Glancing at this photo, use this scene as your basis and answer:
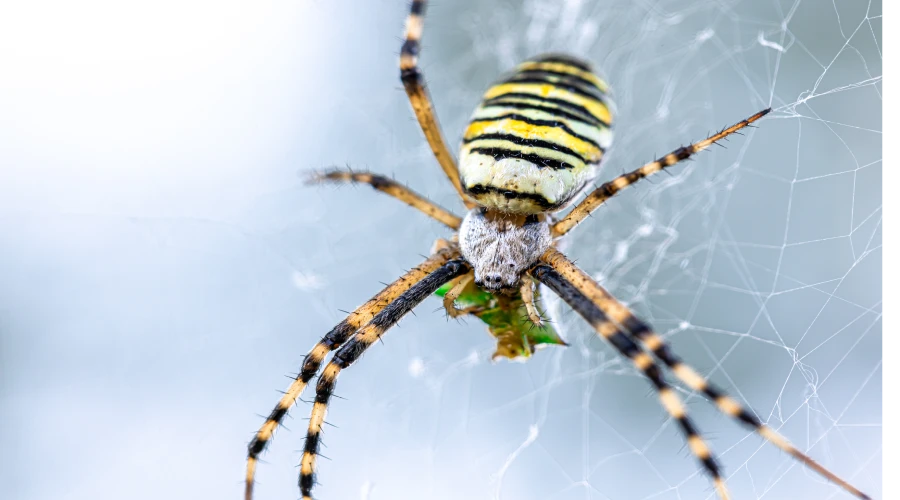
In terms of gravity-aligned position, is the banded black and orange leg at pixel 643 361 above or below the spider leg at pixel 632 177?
below

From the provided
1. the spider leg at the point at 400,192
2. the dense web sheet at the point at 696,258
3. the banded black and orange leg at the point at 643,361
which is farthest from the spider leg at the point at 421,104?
the dense web sheet at the point at 696,258

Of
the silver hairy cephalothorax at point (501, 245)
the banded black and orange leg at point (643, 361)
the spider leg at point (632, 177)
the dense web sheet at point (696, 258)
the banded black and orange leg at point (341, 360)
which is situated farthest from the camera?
the dense web sheet at point (696, 258)

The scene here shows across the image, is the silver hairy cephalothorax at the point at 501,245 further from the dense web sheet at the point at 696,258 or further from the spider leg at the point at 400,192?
the dense web sheet at the point at 696,258

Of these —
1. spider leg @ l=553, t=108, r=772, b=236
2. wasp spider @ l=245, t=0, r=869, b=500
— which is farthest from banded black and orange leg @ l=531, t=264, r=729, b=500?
spider leg @ l=553, t=108, r=772, b=236

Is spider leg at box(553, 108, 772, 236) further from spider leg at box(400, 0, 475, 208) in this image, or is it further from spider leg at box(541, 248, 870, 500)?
spider leg at box(400, 0, 475, 208)

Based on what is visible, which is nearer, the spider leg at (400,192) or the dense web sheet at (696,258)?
the spider leg at (400,192)

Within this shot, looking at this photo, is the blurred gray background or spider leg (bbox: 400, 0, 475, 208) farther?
the blurred gray background
